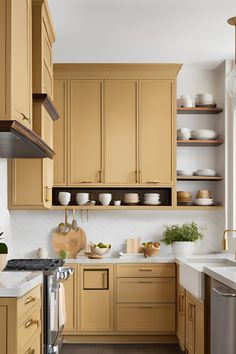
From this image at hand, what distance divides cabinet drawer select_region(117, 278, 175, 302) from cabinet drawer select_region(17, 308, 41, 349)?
7.48 ft

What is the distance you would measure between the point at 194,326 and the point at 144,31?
7.96ft

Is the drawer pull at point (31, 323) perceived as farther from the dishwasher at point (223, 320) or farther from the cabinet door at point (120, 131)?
the cabinet door at point (120, 131)

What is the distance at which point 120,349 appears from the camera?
607 centimetres

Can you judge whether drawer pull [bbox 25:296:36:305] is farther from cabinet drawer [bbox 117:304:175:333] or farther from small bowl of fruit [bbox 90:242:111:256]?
small bowl of fruit [bbox 90:242:111:256]

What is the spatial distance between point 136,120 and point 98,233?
1.26 m

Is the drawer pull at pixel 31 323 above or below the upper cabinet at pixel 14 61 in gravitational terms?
below

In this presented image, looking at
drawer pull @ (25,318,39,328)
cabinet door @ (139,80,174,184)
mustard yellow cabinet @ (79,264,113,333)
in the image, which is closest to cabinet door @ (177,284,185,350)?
mustard yellow cabinet @ (79,264,113,333)

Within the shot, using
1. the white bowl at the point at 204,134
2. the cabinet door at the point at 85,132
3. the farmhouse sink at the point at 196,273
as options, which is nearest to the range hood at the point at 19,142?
the farmhouse sink at the point at 196,273

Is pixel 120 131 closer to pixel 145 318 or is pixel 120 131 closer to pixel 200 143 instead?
pixel 200 143

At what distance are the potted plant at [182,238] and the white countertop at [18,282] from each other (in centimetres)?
260

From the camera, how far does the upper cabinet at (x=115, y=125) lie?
6.51 m

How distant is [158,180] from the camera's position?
651cm

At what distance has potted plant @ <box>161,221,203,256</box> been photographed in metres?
6.51

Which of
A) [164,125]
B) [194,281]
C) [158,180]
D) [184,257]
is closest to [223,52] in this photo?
[164,125]
